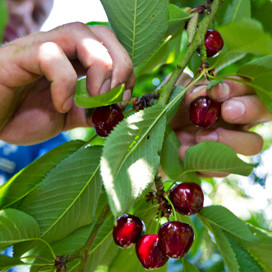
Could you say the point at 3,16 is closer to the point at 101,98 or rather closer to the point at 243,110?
the point at 101,98

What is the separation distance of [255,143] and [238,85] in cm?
17

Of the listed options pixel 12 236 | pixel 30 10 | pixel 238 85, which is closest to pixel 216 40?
pixel 238 85

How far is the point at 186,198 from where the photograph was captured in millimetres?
679

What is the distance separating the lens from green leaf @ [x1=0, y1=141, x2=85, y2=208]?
0.75 m

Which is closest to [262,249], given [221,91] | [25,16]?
[221,91]

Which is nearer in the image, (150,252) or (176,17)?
(150,252)

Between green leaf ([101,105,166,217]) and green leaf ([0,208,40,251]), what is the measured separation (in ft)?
0.80

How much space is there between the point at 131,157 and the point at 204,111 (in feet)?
0.92

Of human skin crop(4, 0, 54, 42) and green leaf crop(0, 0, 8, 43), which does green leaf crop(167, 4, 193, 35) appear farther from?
human skin crop(4, 0, 54, 42)

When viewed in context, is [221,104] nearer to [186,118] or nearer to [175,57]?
[186,118]

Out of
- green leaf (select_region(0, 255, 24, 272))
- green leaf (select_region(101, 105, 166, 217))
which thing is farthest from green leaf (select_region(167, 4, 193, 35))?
green leaf (select_region(0, 255, 24, 272))

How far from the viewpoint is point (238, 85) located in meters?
0.86

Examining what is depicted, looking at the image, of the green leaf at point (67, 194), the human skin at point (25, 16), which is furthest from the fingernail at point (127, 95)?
the human skin at point (25, 16)

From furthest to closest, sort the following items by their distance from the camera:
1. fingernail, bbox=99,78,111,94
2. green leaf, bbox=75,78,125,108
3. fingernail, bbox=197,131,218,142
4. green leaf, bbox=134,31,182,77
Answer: green leaf, bbox=134,31,182,77 → fingernail, bbox=197,131,218,142 → fingernail, bbox=99,78,111,94 → green leaf, bbox=75,78,125,108
